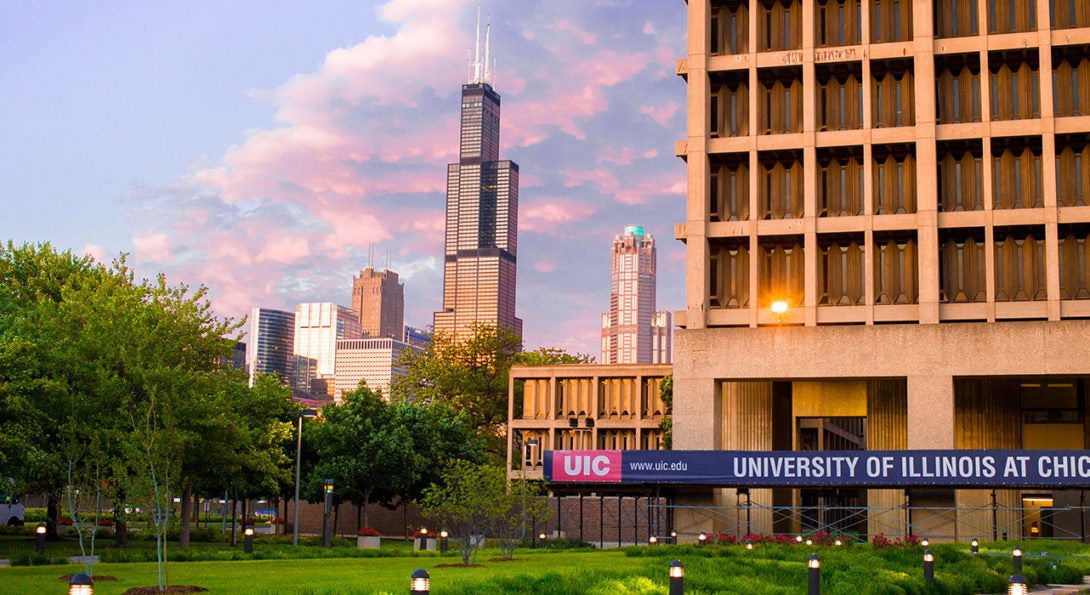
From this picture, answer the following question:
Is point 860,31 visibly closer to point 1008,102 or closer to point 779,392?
point 1008,102

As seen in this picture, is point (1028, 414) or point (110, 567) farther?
point (1028, 414)

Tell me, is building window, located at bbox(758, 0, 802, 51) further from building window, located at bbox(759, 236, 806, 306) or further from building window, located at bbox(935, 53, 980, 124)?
building window, located at bbox(759, 236, 806, 306)

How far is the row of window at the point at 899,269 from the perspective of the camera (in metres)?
55.7

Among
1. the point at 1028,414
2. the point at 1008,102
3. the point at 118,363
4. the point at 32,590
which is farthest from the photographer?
the point at 1028,414

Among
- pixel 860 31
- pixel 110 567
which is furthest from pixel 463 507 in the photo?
pixel 860 31

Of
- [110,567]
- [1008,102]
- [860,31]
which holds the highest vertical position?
[860,31]

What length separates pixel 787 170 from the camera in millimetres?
59531

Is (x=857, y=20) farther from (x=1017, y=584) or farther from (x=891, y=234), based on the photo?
(x=1017, y=584)

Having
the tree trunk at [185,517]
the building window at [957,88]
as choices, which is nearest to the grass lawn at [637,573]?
the tree trunk at [185,517]

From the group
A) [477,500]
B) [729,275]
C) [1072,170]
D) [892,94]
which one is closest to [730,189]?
[729,275]

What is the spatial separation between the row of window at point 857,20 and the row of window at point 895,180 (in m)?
5.49

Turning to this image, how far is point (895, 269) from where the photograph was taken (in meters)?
57.3

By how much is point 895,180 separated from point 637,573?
37.9 meters

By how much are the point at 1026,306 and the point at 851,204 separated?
913 cm
